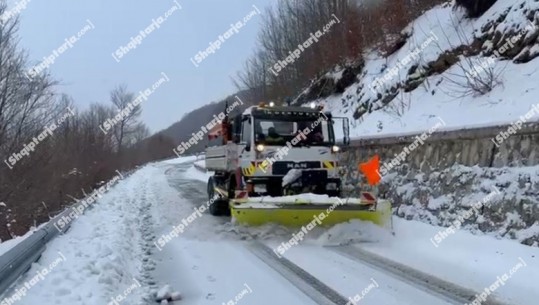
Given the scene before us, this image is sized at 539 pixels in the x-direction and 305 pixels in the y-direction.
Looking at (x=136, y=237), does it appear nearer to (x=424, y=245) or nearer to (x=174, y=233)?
(x=174, y=233)

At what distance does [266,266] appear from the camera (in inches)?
271

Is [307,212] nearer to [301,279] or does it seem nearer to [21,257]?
[301,279]

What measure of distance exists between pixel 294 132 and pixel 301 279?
483 cm

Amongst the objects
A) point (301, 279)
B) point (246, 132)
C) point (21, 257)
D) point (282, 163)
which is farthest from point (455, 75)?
point (21, 257)

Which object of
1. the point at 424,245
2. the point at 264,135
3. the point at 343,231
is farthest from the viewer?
the point at 264,135

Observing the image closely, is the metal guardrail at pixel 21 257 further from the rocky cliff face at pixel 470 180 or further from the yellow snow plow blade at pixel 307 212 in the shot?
the rocky cliff face at pixel 470 180

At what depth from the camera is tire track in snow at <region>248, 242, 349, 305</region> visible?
5.32 metres

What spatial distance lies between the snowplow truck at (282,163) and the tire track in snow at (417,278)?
1506 millimetres

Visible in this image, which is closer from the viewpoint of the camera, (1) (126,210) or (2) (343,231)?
(2) (343,231)

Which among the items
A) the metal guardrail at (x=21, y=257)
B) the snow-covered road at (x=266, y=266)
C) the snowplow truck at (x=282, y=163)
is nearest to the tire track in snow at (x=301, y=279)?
the snow-covered road at (x=266, y=266)

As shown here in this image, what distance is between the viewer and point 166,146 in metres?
86.9

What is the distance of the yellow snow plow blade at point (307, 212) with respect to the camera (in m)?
8.80

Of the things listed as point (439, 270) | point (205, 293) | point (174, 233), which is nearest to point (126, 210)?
point (174, 233)

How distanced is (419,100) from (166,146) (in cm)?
7602
